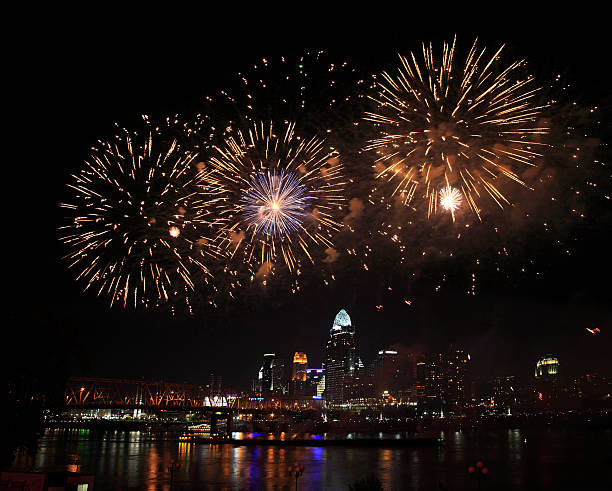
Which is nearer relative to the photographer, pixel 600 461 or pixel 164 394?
pixel 600 461

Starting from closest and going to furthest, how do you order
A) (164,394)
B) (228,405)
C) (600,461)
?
1. (600,461)
2. (164,394)
3. (228,405)

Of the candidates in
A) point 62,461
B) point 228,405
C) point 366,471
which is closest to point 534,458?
point 366,471

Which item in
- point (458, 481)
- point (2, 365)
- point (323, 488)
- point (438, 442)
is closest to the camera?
point (2, 365)

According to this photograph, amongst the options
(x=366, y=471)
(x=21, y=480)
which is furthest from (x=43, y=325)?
(x=366, y=471)

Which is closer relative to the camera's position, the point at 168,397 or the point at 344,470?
the point at 344,470

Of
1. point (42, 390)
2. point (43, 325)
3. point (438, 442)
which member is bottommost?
point (438, 442)

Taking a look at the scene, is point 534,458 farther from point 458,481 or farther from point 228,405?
point 228,405

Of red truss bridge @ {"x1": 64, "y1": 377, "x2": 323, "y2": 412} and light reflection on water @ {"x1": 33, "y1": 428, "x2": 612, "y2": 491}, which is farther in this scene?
red truss bridge @ {"x1": 64, "y1": 377, "x2": 323, "y2": 412}

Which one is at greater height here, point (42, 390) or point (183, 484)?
point (42, 390)

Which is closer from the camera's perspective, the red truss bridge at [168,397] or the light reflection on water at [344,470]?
the light reflection on water at [344,470]

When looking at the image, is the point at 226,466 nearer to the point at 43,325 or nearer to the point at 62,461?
the point at 62,461
